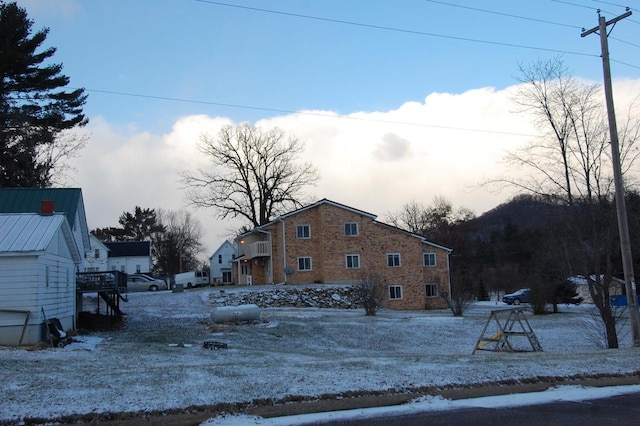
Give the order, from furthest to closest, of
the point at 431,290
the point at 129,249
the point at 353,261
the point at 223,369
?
the point at 129,249 → the point at 431,290 → the point at 353,261 → the point at 223,369

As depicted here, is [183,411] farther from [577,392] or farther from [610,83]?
[610,83]

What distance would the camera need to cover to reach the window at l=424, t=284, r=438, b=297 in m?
49.6

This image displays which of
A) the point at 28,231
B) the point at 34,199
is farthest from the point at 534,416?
the point at 34,199

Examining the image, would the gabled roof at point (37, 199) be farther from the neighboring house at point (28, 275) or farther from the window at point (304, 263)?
the window at point (304, 263)

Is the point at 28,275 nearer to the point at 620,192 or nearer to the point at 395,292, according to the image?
the point at 620,192

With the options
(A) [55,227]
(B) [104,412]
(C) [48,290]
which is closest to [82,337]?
(C) [48,290]

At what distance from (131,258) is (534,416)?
7520 cm

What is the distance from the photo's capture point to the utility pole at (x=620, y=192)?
1686cm

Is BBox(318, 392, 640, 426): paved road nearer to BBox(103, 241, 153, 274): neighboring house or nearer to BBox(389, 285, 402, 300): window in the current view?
BBox(389, 285, 402, 300): window

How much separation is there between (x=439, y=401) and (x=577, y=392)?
8.69 ft

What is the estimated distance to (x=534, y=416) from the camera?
788cm

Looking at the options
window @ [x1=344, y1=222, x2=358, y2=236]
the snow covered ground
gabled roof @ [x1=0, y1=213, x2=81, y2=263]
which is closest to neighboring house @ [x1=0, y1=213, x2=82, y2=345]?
gabled roof @ [x1=0, y1=213, x2=81, y2=263]

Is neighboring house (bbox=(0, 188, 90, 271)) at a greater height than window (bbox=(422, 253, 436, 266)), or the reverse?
neighboring house (bbox=(0, 188, 90, 271))

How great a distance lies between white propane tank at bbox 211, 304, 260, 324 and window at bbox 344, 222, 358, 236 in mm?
21218
